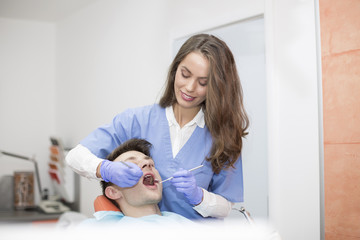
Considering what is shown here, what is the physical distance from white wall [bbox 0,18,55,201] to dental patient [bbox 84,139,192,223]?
2.45 metres

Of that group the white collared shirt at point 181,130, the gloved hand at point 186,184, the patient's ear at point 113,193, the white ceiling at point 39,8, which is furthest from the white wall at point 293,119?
the white ceiling at point 39,8

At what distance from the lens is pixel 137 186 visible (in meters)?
1.64

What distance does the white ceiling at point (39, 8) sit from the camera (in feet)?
11.4

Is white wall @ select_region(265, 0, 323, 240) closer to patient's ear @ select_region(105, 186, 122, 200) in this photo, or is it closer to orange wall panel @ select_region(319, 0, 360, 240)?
orange wall panel @ select_region(319, 0, 360, 240)

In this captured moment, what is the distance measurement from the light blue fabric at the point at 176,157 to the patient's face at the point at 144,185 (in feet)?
0.26

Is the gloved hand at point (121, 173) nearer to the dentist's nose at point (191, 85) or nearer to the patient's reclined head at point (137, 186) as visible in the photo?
the patient's reclined head at point (137, 186)

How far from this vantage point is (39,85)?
4.00 metres

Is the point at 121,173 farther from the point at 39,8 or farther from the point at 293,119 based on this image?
the point at 39,8

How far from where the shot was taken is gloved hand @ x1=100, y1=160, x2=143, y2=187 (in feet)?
4.90

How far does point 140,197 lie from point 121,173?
0.19 meters

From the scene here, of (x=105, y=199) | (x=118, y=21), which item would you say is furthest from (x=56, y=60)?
(x=105, y=199)

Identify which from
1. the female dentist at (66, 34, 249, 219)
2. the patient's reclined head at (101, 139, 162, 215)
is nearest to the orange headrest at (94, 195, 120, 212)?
the patient's reclined head at (101, 139, 162, 215)

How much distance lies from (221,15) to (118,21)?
43.2 inches

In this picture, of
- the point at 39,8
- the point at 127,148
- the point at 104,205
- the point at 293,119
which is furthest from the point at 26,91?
the point at 293,119
